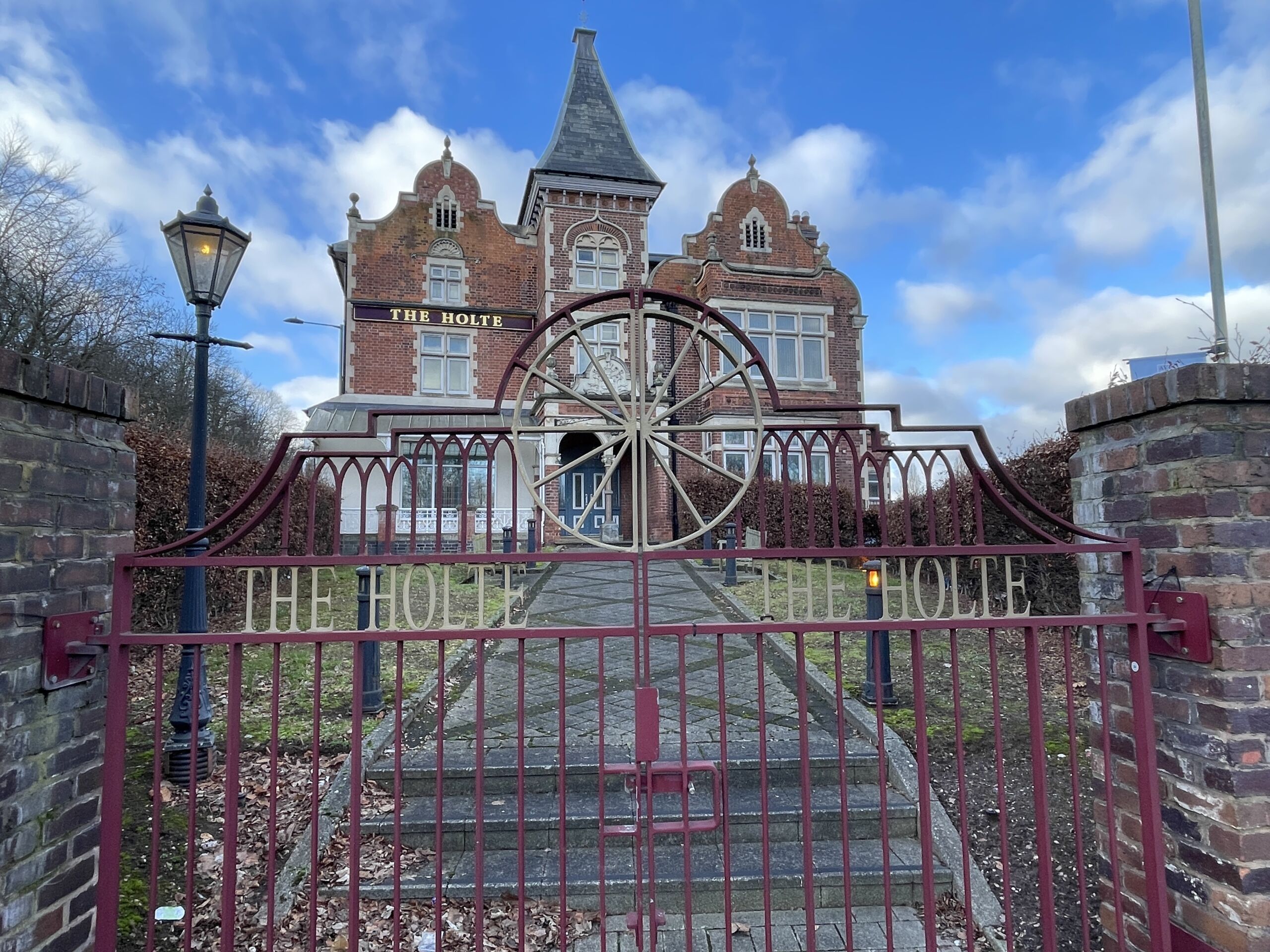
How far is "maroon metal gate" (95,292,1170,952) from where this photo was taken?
1.97 meters

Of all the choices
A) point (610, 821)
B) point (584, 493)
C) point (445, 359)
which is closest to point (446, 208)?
point (445, 359)

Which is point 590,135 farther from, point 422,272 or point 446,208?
point 422,272

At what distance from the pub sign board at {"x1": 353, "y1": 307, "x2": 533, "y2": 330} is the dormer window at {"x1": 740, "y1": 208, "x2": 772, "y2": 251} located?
6891 mm

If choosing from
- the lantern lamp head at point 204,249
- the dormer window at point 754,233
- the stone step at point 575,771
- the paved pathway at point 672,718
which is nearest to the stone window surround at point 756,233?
the dormer window at point 754,233

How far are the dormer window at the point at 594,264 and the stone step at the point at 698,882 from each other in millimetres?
16252

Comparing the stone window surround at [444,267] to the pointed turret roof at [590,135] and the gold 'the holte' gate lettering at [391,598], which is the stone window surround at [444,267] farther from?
the gold 'the holte' gate lettering at [391,598]

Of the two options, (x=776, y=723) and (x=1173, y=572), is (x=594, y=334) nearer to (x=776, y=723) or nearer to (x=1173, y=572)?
(x=776, y=723)

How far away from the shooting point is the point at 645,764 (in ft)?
6.64

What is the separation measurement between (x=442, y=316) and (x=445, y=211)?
3300mm

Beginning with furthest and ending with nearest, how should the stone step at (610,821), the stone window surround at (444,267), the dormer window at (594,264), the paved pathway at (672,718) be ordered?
1. the stone window surround at (444,267)
2. the dormer window at (594,264)
3. the stone step at (610,821)
4. the paved pathway at (672,718)

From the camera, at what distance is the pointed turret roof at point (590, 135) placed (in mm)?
17641

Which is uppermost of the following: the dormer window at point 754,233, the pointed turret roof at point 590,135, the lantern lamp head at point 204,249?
the pointed turret roof at point 590,135

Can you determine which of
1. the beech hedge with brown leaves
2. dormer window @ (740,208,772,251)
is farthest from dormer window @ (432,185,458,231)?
the beech hedge with brown leaves

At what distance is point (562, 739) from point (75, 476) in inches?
65.4
